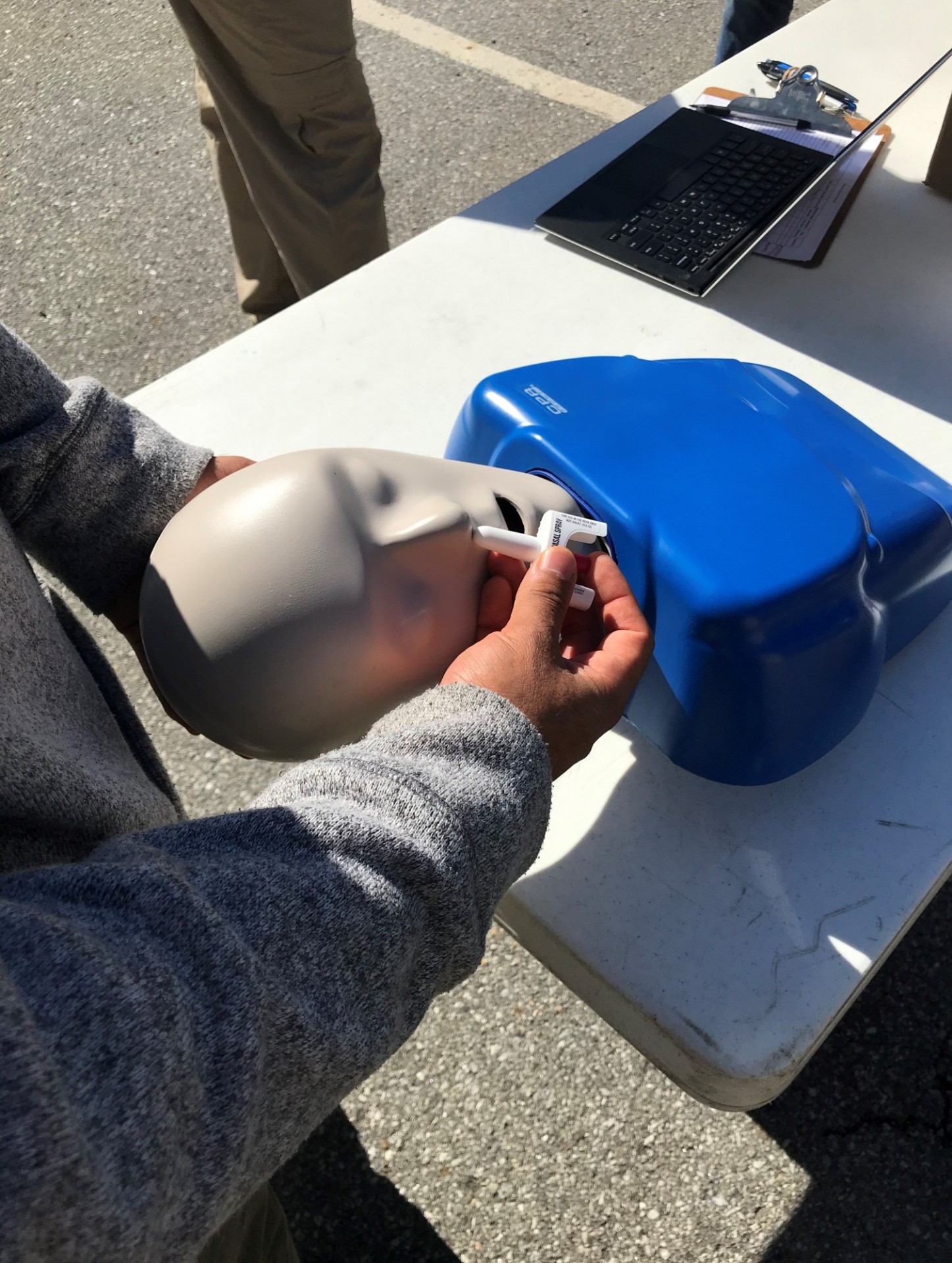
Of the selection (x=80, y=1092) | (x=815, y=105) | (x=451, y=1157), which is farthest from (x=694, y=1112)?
(x=815, y=105)

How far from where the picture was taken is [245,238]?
174 cm

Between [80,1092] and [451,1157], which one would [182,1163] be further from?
[451,1157]

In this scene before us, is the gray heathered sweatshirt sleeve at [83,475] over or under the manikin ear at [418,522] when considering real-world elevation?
under

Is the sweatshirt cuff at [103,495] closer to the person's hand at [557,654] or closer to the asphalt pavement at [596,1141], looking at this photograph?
the person's hand at [557,654]

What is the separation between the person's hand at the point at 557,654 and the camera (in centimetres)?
58

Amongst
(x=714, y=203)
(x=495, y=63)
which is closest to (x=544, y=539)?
(x=714, y=203)

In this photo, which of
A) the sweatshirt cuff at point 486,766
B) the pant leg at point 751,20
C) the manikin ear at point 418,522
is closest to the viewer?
the sweatshirt cuff at point 486,766

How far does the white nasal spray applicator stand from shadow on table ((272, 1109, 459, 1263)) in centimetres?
73

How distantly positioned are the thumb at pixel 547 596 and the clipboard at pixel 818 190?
0.65 m

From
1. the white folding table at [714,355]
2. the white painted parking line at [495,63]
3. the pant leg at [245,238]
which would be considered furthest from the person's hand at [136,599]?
the white painted parking line at [495,63]

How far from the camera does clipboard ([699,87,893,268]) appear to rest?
1.09 meters

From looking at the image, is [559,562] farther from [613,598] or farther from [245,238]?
[245,238]

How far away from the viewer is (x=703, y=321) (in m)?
1.02

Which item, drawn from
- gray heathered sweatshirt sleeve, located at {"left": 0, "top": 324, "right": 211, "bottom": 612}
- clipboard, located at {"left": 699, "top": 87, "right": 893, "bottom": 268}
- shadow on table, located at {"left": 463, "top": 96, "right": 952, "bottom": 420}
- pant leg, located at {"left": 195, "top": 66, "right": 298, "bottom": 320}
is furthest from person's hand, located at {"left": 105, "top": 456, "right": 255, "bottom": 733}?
pant leg, located at {"left": 195, "top": 66, "right": 298, "bottom": 320}
